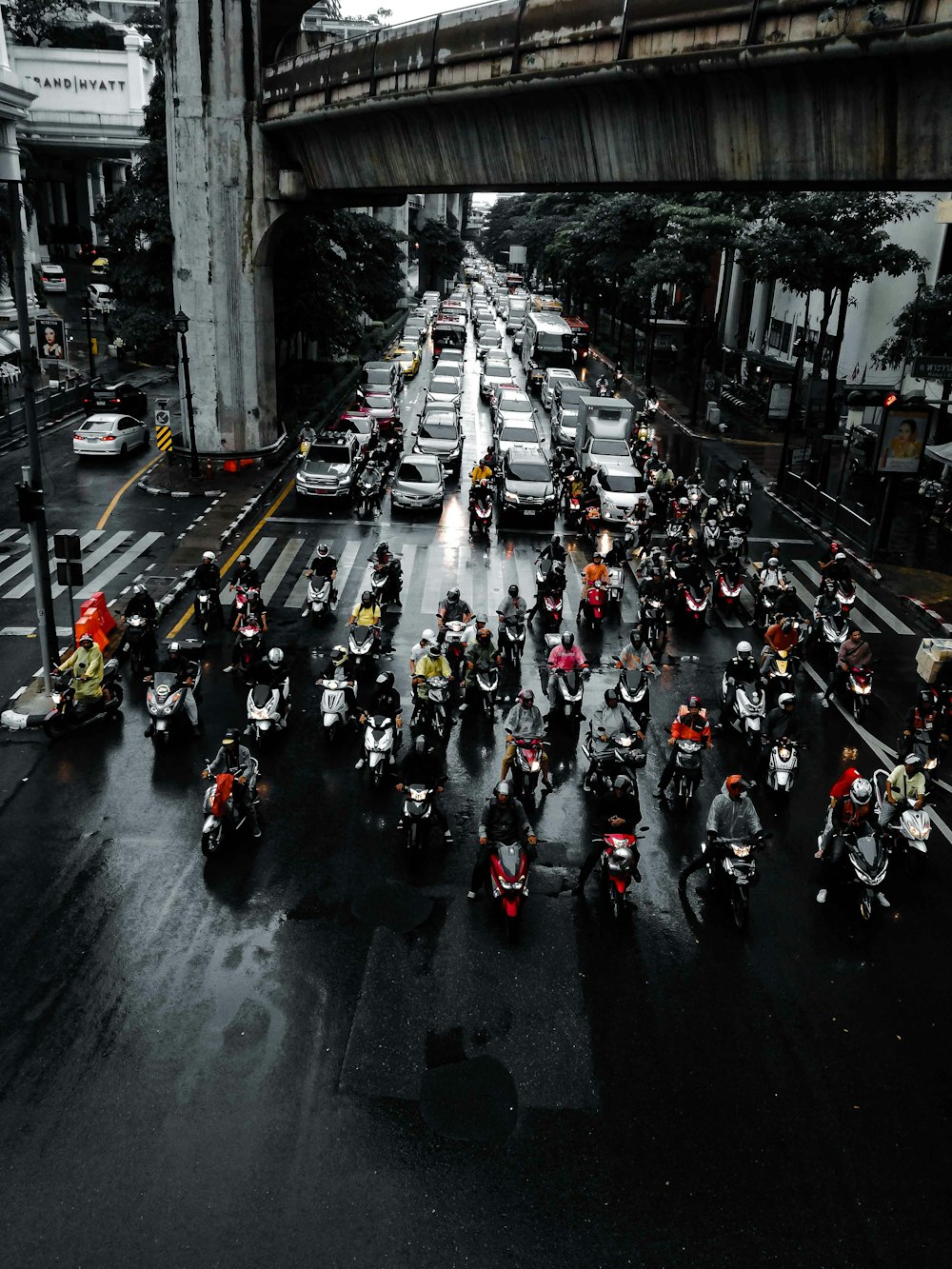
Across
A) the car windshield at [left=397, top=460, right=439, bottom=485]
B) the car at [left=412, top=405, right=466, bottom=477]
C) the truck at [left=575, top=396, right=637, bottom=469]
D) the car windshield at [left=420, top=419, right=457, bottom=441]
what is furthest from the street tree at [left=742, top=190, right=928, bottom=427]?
the car windshield at [left=397, top=460, right=439, bottom=485]

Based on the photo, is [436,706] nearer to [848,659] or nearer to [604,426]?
[848,659]

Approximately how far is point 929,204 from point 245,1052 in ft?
139

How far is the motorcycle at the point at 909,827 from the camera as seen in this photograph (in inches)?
494

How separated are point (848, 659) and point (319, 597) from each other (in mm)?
10495

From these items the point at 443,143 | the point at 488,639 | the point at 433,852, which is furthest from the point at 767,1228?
the point at 443,143

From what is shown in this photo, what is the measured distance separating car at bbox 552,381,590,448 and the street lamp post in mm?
14055

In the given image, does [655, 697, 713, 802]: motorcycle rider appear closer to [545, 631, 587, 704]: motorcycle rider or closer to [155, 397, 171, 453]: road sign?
[545, 631, 587, 704]: motorcycle rider

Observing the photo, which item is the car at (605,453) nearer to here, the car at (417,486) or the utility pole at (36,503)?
the car at (417,486)

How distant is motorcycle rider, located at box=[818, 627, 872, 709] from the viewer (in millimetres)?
17469

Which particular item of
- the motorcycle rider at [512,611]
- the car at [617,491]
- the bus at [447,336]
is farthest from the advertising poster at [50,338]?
the motorcycle rider at [512,611]

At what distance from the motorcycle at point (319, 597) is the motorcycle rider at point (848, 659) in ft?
33.2

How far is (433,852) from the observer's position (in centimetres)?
1277

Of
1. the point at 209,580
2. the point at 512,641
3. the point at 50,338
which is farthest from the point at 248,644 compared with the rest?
the point at 50,338

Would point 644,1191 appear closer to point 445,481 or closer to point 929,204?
point 445,481
